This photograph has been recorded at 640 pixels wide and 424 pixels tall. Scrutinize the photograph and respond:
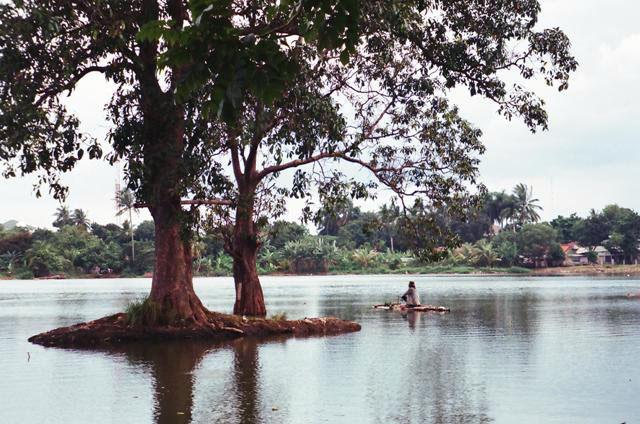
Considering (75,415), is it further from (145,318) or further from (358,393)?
(145,318)

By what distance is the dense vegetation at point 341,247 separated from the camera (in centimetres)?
13038

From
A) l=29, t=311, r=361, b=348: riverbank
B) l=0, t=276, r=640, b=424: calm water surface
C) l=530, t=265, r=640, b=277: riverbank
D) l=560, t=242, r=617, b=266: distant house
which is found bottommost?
l=0, t=276, r=640, b=424: calm water surface

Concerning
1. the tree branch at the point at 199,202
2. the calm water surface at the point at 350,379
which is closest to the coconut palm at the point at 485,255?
the calm water surface at the point at 350,379

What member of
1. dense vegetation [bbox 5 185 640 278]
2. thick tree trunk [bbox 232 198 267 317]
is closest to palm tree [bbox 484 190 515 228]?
dense vegetation [bbox 5 185 640 278]

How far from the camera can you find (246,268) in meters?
35.6

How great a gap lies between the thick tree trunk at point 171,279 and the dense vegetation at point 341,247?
91.6 meters

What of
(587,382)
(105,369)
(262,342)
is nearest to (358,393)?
(587,382)

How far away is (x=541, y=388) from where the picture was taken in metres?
17.2

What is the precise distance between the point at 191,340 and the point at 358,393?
1152 centimetres

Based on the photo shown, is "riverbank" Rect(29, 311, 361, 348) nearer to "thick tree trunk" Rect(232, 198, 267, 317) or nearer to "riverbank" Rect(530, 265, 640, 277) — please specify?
"thick tree trunk" Rect(232, 198, 267, 317)

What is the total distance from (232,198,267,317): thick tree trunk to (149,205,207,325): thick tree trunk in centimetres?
666

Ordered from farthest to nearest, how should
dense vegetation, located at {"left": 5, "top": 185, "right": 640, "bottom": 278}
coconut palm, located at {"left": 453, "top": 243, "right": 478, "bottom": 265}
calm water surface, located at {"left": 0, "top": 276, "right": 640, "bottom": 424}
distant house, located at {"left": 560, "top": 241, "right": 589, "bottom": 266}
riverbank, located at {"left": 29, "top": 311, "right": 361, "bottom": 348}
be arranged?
distant house, located at {"left": 560, "top": 241, "right": 589, "bottom": 266} < coconut palm, located at {"left": 453, "top": 243, "right": 478, "bottom": 265} < dense vegetation, located at {"left": 5, "top": 185, "right": 640, "bottom": 278} < riverbank, located at {"left": 29, "top": 311, "right": 361, "bottom": 348} < calm water surface, located at {"left": 0, "top": 276, "right": 640, "bottom": 424}

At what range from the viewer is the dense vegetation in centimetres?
13038

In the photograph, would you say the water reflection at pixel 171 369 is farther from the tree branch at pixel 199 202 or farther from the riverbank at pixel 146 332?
the tree branch at pixel 199 202
